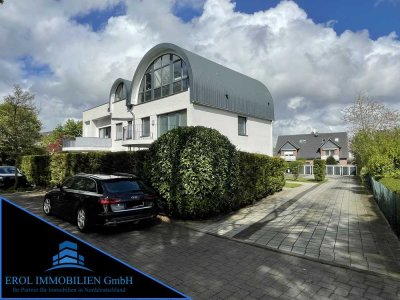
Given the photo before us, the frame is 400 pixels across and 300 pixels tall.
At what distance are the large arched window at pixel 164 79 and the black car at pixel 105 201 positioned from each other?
1324cm

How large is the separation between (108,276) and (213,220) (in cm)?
769

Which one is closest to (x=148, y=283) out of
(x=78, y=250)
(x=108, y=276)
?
(x=108, y=276)

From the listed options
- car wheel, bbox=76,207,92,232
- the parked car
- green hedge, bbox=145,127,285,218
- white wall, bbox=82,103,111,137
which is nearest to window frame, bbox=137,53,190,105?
white wall, bbox=82,103,111,137

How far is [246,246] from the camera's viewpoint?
6.53 m

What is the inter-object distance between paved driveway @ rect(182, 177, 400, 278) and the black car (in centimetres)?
174

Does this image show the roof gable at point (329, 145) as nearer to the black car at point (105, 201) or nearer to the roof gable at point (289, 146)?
the roof gable at point (289, 146)

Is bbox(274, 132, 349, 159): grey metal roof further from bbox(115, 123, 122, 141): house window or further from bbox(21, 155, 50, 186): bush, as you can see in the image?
bbox(21, 155, 50, 186): bush

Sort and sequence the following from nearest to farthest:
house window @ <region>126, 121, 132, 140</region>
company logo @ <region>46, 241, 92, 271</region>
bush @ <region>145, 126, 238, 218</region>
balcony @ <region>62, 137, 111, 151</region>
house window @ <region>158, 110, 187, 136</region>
A: 1. company logo @ <region>46, 241, 92, 271</region>
2. bush @ <region>145, 126, 238, 218</region>
3. house window @ <region>158, 110, 187, 136</region>
4. house window @ <region>126, 121, 132, 140</region>
5. balcony @ <region>62, 137, 111, 151</region>

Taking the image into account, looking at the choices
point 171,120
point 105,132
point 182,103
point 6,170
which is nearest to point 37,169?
point 6,170

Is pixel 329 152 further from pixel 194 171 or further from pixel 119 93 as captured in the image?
pixel 194 171

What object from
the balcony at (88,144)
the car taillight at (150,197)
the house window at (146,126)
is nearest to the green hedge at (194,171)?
the car taillight at (150,197)

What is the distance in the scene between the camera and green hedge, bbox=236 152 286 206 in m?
11.4

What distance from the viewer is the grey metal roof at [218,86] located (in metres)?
20.0

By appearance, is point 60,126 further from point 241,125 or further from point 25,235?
point 25,235
